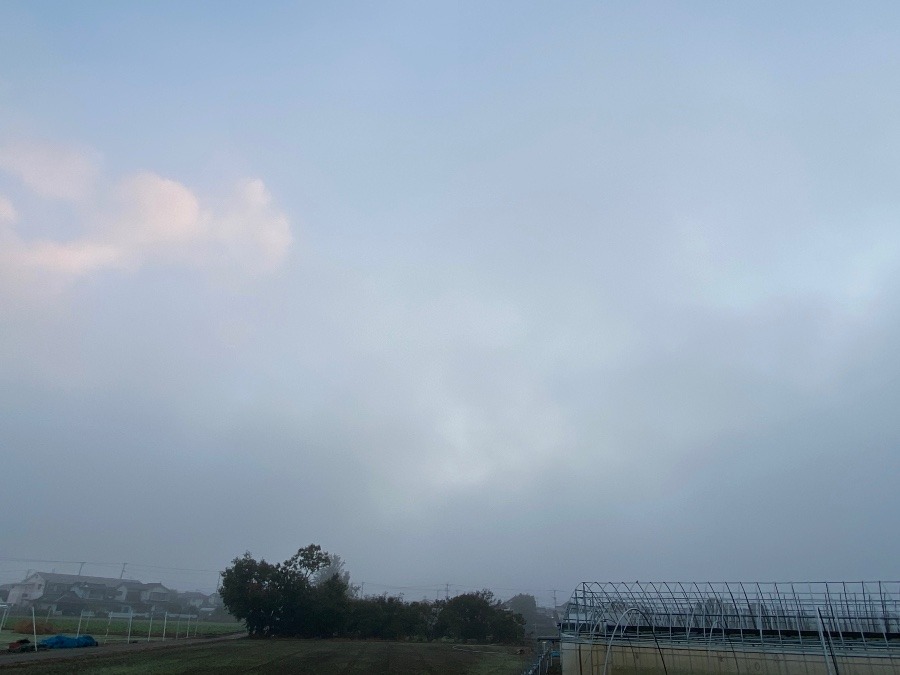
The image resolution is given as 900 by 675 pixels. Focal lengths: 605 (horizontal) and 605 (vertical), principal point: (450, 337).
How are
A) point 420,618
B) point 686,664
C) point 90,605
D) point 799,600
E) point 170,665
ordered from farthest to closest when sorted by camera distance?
point 90,605 → point 420,618 → point 170,665 → point 799,600 → point 686,664

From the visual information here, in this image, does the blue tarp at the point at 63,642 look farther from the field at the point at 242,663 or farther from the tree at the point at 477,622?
the tree at the point at 477,622

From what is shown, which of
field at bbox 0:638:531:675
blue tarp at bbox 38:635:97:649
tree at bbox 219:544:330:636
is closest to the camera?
field at bbox 0:638:531:675

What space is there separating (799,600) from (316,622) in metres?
52.1

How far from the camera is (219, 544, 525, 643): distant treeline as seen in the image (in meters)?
63.0

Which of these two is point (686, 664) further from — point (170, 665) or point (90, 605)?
point (90, 605)

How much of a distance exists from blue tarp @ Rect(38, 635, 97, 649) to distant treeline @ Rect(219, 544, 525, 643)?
21.9 metres

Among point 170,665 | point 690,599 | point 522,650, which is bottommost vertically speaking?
point 522,650

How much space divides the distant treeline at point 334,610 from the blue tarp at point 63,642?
21.9m

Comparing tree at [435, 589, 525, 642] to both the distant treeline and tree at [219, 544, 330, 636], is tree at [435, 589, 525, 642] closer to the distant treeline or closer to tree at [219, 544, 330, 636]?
the distant treeline

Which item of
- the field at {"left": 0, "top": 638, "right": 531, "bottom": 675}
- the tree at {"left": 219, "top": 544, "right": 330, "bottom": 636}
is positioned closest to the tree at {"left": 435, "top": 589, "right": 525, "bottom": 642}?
the tree at {"left": 219, "top": 544, "right": 330, "bottom": 636}

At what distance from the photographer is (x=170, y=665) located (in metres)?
30.4

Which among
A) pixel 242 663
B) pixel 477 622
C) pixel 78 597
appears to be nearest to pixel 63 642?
pixel 242 663

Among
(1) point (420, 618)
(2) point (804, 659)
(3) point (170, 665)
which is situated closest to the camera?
(2) point (804, 659)

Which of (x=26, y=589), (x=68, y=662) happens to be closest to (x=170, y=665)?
(x=68, y=662)
